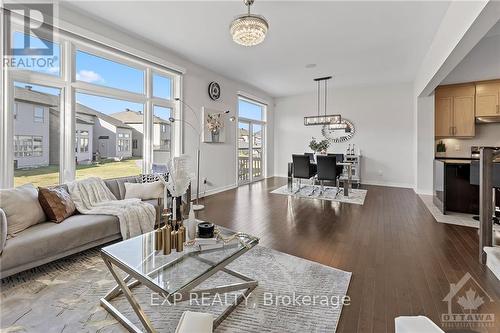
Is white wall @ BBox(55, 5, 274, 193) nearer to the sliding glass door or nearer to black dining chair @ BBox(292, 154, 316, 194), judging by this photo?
the sliding glass door

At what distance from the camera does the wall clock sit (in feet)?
18.5

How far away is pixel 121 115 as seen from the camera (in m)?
4.06

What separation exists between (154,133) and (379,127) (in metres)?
6.36

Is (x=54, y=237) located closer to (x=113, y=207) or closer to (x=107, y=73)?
(x=113, y=207)

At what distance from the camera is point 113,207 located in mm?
2918

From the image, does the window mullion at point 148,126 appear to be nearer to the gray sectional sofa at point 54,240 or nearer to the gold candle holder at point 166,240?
the gray sectional sofa at point 54,240

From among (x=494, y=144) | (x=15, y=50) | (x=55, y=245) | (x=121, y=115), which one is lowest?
(x=55, y=245)

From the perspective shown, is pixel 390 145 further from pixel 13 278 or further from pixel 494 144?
pixel 13 278

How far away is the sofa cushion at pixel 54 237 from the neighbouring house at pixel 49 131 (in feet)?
3.77

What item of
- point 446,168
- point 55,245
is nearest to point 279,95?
point 446,168

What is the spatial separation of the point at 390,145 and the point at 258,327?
23.1 feet

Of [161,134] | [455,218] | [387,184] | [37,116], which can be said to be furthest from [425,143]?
[37,116]

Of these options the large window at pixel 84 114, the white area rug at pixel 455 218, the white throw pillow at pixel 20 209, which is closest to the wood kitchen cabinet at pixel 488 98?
the white area rug at pixel 455 218

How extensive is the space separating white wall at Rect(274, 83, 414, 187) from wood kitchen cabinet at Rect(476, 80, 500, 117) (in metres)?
1.73
